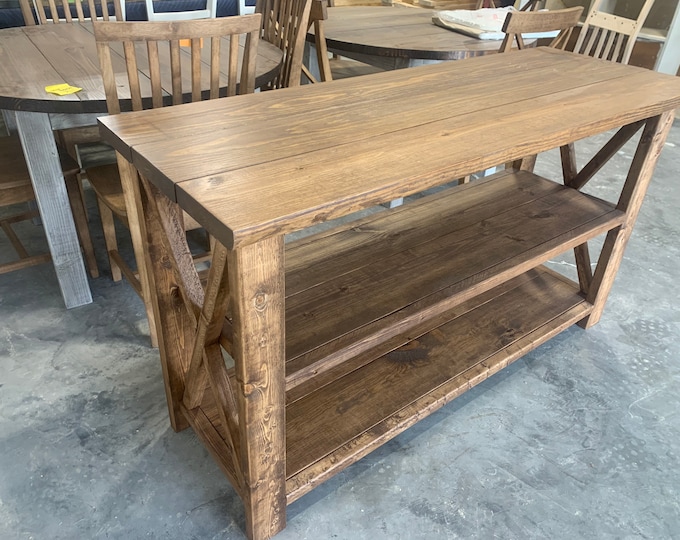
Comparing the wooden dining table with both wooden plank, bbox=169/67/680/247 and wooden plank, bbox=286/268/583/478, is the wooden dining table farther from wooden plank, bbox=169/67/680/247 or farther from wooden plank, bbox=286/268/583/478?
wooden plank, bbox=286/268/583/478

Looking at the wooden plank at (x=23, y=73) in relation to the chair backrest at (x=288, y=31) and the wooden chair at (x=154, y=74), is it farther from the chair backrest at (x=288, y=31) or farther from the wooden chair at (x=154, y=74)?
the chair backrest at (x=288, y=31)

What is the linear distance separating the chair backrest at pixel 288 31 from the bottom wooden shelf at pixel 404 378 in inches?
45.5

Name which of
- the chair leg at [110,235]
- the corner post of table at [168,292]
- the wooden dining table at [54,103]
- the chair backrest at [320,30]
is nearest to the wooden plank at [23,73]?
the wooden dining table at [54,103]

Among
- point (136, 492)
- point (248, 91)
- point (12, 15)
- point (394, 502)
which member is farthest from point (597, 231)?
point (12, 15)

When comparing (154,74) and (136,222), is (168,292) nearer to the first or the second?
(136,222)

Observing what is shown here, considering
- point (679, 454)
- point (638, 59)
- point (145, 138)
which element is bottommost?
point (679, 454)

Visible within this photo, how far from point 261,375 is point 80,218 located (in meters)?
1.48

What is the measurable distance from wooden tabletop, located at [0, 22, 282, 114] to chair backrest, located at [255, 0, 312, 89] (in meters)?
0.06

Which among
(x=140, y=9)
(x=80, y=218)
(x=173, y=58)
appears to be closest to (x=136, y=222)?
(x=173, y=58)

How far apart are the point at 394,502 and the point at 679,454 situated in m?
0.90

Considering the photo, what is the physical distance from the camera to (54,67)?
6.01ft

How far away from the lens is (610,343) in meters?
2.02

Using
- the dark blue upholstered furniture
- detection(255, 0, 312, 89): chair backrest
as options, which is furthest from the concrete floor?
the dark blue upholstered furniture

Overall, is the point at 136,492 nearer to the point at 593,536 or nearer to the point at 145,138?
the point at 145,138
